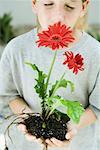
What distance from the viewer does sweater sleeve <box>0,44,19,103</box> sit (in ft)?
2.80

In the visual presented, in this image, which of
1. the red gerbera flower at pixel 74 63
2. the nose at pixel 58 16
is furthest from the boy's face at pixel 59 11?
the red gerbera flower at pixel 74 63

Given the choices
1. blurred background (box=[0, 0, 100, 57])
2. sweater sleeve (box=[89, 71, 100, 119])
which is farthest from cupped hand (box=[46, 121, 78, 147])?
blurred background (box=[0, 0, 100, 57])

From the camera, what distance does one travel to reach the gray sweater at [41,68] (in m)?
0.81

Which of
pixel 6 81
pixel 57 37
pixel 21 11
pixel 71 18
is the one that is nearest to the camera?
pixel 57 37

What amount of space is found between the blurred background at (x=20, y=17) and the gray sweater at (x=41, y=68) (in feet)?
8.50

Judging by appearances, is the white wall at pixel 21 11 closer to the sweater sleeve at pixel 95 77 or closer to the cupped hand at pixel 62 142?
the sweater sleeve at pixel 95 77

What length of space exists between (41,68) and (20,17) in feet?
9.70

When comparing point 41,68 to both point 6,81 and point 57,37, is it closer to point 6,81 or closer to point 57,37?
point 6,81

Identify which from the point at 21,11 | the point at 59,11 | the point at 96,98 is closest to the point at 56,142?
the point at 96,98

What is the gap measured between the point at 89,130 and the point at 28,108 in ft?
0.54

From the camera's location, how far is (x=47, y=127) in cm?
72

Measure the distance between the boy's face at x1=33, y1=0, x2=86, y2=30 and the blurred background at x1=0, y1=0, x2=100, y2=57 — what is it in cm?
268

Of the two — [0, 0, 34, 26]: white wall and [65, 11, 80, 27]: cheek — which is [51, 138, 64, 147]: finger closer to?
[65, 11, 80, 27]: cheek

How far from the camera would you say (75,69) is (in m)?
0.67
